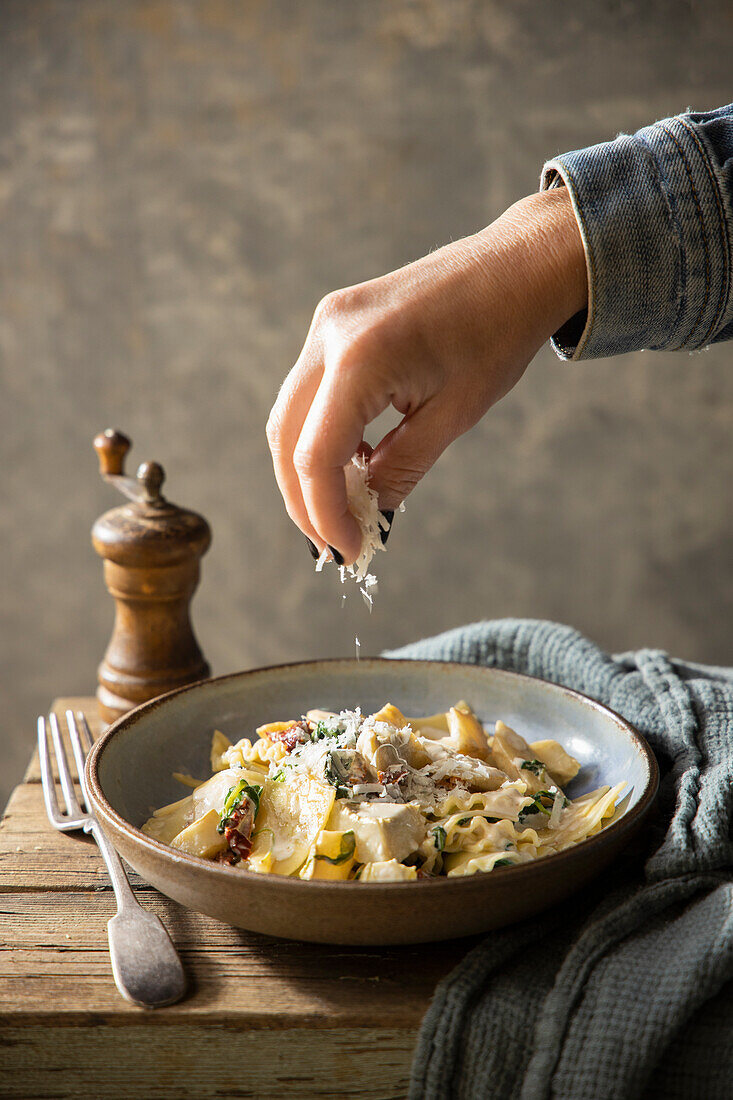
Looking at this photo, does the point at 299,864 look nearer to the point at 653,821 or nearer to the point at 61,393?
the point at 653,821

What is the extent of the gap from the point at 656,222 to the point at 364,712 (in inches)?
29.0

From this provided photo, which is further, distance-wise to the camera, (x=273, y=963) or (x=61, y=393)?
(x=61, y=393)

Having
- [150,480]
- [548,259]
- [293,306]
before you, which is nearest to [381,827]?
[548,259]

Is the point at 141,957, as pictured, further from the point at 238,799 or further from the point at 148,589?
the point at 148,589

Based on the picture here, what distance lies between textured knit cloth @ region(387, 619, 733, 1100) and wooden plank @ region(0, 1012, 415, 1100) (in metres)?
0.04

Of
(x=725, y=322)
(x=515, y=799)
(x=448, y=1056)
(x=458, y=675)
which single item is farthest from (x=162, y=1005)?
(x=725, y=322)

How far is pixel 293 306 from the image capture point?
2969 millimetres

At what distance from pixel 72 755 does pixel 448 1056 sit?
774 millimetres

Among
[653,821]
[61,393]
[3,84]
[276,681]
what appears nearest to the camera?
[653,821]

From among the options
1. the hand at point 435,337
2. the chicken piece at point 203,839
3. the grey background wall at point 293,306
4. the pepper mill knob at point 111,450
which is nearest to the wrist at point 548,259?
the hand at point 435,337

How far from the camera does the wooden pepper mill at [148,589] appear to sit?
139 cm

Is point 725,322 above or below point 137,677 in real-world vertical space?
above

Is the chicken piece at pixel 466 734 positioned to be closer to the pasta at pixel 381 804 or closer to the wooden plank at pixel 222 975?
the pasta at pixel 381 804

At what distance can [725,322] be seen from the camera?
1060 mm
